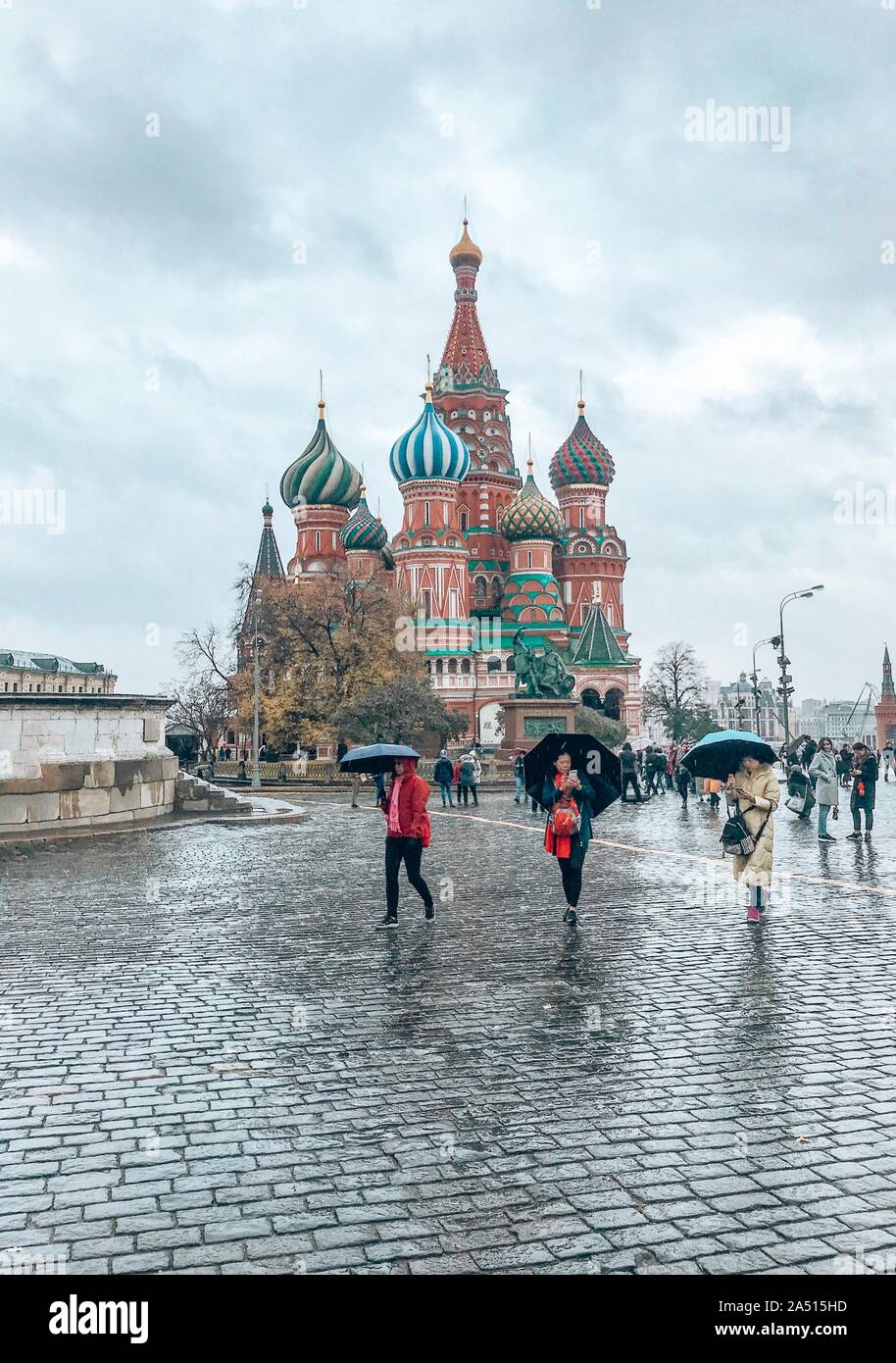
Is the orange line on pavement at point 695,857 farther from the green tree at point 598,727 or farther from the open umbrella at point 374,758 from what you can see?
the green tree at point 598,727

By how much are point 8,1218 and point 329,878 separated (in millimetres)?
8753

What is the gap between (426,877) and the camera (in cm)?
1256

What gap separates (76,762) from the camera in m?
17.0

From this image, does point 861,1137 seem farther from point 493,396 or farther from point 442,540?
point 493,396

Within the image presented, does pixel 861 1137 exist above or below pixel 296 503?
below

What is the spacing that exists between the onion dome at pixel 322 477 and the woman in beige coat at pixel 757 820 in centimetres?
7570

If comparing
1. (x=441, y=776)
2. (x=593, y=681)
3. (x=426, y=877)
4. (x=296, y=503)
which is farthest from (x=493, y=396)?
(x=426, y=877)

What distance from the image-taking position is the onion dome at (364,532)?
7938cm

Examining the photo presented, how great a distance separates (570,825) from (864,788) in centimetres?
879

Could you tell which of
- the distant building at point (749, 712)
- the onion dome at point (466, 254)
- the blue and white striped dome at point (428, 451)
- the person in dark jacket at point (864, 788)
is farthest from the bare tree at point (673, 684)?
the person in dark jacket at point (864, 788)

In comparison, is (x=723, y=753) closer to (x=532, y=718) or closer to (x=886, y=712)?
(x=532, y=718)

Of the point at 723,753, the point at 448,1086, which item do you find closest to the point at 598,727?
the point at 723,753

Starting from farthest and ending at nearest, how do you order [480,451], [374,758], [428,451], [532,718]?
1. [480,451]
2. [428,451]
3. [532,718]
4. [374,758]

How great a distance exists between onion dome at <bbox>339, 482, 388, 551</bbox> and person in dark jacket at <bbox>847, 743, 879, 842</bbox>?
64.2 meters
